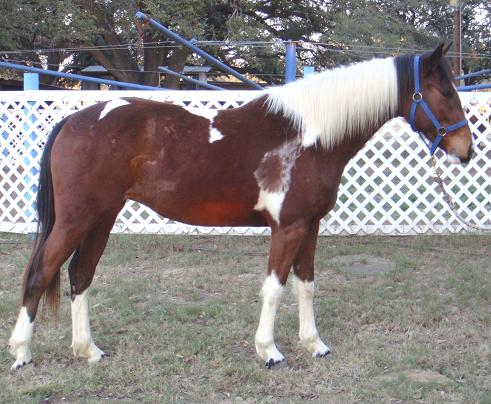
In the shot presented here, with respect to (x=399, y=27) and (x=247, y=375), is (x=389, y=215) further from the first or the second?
(x=399, y=27)

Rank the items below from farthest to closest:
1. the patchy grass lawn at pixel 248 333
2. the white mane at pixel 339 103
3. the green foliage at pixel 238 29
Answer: the green foliage at pixel 238 29
the white mane at pixel 339 103
the patchy grass lawn at pixel 248 333

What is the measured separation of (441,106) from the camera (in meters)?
3.04

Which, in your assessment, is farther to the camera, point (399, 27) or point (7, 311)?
point (399, 27)

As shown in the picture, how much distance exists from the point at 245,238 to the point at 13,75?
68.9 ft

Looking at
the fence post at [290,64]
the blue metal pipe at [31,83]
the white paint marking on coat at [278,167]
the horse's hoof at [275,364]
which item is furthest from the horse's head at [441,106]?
the blue metal pipe at [31,83]

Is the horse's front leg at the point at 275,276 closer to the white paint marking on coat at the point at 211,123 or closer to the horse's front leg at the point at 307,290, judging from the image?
the horse's front leg at the point at 307,290

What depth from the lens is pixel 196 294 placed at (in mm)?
4340

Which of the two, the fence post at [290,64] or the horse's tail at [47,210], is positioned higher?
the fence post at [290,64]

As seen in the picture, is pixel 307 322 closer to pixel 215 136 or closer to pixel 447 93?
pixel 215 136

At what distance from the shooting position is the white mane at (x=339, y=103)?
3.05 meters

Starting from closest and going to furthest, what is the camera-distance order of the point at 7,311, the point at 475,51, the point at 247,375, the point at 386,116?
1. the point at 247,375
2. the point at 386,116
3. the point at 7,311
4. the point at 475,51

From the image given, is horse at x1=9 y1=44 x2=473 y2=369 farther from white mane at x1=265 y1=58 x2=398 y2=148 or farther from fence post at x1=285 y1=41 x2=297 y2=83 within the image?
fence post at x1=285 y1=41 x2=297 y2=83

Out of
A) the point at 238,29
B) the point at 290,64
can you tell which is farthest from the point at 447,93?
the point at 238,29

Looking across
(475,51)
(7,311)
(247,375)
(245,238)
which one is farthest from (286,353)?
(475,51)
